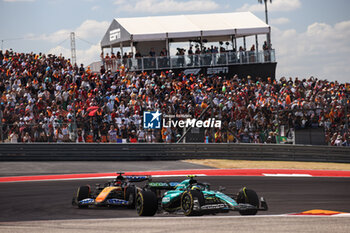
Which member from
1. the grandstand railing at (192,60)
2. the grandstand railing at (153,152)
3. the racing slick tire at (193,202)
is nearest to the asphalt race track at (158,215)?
the racing slick tire at (193,202)

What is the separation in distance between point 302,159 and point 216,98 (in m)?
5.18

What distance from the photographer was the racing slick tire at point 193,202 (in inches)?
338

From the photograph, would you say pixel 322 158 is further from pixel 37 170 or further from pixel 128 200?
pixel 128 200

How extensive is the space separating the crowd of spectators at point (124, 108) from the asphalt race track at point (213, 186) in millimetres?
3691

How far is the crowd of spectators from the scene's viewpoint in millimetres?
19453

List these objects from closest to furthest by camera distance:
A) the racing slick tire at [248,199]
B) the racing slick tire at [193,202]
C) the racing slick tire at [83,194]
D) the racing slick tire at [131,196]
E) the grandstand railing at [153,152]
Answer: the racing slick tire at [193,202], the racing slick tire at [248,199], the racing slick tire at [131,196], the racing slick tire at [83,194], the grandstand railing at [153,152]

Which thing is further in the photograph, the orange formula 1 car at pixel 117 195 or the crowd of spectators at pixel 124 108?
the crowd of spectators at pixel 124 108

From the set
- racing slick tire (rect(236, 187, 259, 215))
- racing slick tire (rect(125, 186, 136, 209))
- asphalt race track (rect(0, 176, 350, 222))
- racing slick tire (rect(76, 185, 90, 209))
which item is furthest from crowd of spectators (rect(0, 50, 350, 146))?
racing slick tire (rect(236, 187, 259, 215))

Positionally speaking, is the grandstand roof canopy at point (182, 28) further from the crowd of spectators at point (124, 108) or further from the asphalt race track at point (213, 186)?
the asphalt race track at point (213, 186)

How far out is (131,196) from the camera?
10.1m

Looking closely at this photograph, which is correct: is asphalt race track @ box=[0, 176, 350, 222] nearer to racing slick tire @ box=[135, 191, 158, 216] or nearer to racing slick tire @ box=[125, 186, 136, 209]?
racing slick tire @ box=[125, 186, 136, 209]

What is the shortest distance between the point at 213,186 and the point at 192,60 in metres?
19.9

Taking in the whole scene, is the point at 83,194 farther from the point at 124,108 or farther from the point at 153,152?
the point at 124,108

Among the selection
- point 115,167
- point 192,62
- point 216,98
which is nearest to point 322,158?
point 216,98
